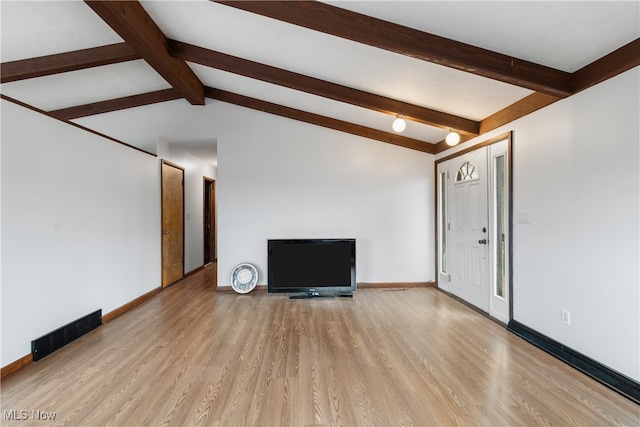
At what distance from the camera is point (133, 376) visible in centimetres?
217

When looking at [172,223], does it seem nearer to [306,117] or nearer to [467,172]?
[306,117]

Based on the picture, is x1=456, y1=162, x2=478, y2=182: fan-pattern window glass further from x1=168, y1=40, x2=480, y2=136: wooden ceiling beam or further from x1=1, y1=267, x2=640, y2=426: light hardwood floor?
x1=1, y1=267, x2=640, y2=426: light hardwood floor

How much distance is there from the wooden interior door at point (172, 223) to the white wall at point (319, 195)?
37.0 inches

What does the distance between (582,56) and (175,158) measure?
536 cm

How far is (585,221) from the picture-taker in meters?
2.26

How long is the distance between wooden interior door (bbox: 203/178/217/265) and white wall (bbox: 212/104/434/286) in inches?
96.6

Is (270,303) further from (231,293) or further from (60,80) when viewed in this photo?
(60,80)

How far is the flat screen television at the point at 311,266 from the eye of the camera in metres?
4.19

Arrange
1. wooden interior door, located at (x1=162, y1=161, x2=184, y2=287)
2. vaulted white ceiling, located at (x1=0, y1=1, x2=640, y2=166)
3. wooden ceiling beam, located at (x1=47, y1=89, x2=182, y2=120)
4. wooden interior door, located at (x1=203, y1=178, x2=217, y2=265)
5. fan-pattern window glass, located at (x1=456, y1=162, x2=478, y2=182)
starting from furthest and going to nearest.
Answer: wooden interior door, located at (x1=203, y1=178, x2=217, y2=265)
wooden interior door, located at (x1=162, y1=161, x2=184, y2=287)
wooden ceiling beam, located at (x1=47, y1=89, x2=182, y2=120)
fan-pattern window glass, located at (x1=456, y1=162, x2=478, y2=182)
vaulted white ceiling, located at (x1=0, y1=1, x2=640, y2=166)

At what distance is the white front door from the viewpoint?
347 cm
